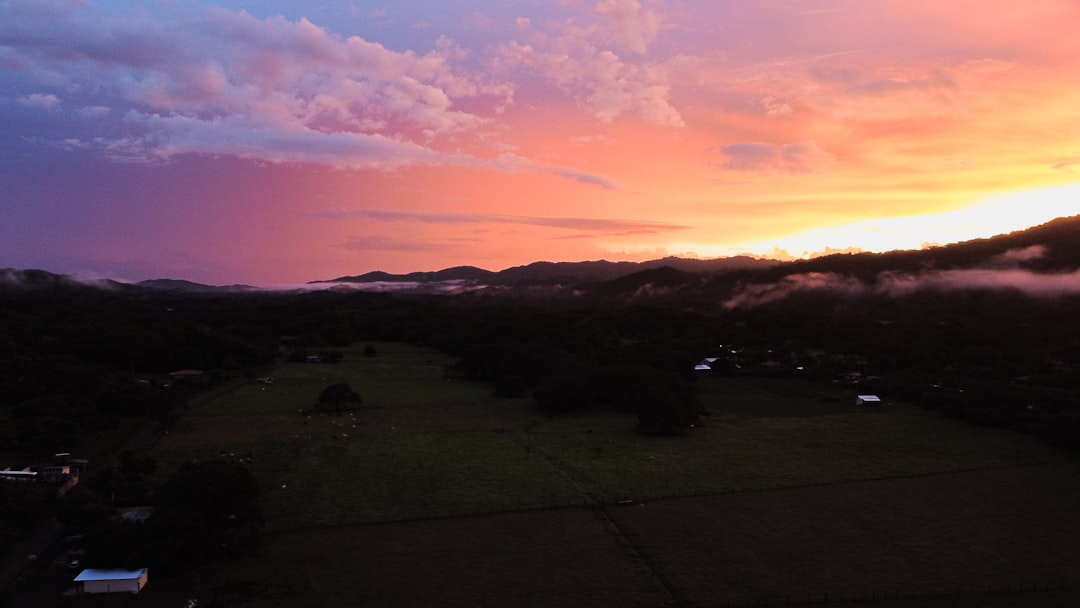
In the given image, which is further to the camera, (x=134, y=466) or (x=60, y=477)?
(x=134, y=466)

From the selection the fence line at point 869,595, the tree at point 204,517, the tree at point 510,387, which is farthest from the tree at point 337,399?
the fence line at point 869,595

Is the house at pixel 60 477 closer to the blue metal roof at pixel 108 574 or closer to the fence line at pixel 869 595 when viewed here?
the blue metal roof at pixel 108 574

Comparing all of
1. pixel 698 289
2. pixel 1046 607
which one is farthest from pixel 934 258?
pixel 1046 607

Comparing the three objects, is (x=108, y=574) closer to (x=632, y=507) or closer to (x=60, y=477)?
(x=60, y=477)

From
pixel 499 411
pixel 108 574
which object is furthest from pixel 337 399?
pixel 108 574

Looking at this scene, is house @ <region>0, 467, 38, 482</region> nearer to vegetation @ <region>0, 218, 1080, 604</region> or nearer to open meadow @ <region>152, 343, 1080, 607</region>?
vegetation @ <region>0, 218, 1080, 604</region>

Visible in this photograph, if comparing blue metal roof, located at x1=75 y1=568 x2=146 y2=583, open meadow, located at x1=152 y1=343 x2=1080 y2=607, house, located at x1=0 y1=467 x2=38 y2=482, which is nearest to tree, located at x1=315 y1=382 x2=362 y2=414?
open meadow, located at x1=152 y1=343 x2=1080 y2=607

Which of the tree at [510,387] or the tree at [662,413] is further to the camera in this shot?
the tree at [510,387]
